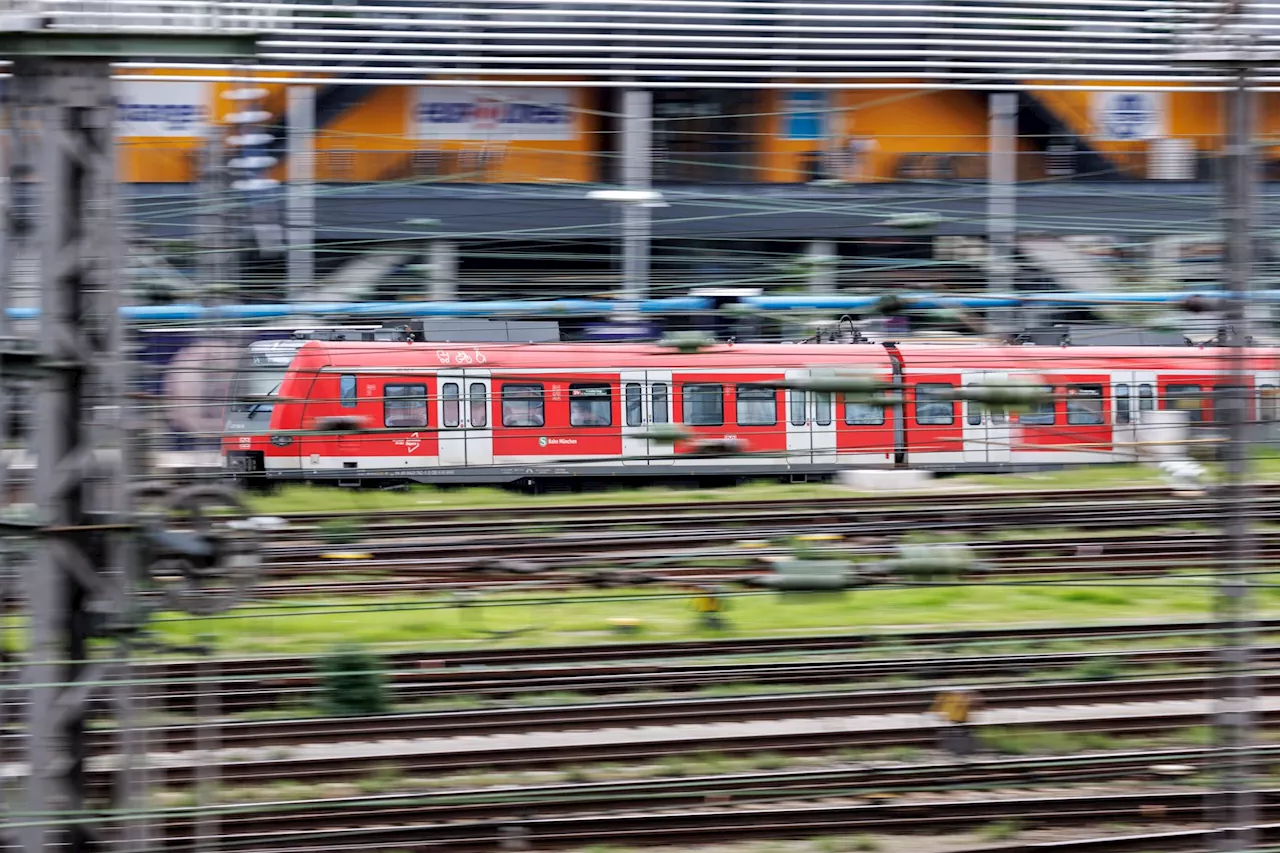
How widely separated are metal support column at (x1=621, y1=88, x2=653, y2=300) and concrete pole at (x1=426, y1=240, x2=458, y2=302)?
873 mm

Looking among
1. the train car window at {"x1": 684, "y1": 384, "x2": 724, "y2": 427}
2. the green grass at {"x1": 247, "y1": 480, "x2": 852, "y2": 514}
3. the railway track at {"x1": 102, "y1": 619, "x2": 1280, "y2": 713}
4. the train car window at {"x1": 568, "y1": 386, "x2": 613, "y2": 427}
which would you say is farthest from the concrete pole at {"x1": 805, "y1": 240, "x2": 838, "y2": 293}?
the train car window at {"x1": 568, "y1": 386, "x2": 613, "y2": 427}

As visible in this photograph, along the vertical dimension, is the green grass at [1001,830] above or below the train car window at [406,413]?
below

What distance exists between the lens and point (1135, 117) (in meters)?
5.92

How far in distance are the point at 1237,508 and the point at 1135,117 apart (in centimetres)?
333

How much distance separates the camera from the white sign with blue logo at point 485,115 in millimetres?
5520

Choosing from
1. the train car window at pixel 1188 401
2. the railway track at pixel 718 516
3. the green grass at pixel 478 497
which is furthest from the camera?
the green grass at pixel 478 497

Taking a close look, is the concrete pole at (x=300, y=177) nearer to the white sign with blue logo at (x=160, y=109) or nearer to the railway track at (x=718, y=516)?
the white sign with blue logo at (x=160, y=109)

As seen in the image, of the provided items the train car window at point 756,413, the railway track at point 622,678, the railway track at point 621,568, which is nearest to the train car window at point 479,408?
the train car window at point 756,413

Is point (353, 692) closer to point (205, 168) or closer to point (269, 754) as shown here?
point (269, 754)

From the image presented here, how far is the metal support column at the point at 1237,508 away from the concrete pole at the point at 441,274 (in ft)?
11.3

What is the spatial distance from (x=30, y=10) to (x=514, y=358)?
7945mm

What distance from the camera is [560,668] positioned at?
20.5ft

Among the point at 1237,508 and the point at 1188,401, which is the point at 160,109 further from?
the point at 1188,401

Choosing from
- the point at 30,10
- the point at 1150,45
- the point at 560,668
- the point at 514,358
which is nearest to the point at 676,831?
the point at 560,668
